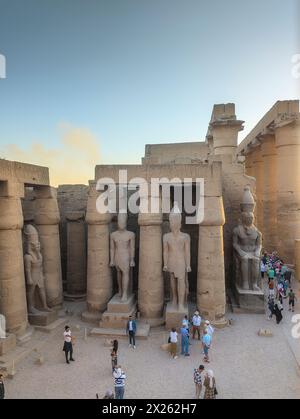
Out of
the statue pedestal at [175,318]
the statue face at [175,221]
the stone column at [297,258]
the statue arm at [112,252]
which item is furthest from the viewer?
the stone column at [297,258]

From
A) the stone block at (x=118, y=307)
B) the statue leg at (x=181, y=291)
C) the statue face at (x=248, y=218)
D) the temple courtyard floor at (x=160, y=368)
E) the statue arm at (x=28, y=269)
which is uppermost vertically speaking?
the statue face at (x=248, y=218)

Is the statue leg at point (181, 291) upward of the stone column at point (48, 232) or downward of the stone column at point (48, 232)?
downward

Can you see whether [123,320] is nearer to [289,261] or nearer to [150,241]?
[150,241]

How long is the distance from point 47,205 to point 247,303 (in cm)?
928

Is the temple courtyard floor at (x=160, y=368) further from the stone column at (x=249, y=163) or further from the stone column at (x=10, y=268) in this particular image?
the stone column at (x=249, y=163)

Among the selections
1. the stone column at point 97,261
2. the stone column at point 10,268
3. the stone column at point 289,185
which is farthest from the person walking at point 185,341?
the stone column at point 289,185

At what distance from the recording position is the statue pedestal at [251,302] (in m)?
13.1

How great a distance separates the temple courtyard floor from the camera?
7934 millimetres

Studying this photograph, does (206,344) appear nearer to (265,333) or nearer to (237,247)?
(265,333)

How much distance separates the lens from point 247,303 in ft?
43.3

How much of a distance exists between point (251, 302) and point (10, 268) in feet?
31.1

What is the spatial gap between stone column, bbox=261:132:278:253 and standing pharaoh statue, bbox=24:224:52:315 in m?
17.5

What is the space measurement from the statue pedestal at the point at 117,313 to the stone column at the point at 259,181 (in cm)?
1647
